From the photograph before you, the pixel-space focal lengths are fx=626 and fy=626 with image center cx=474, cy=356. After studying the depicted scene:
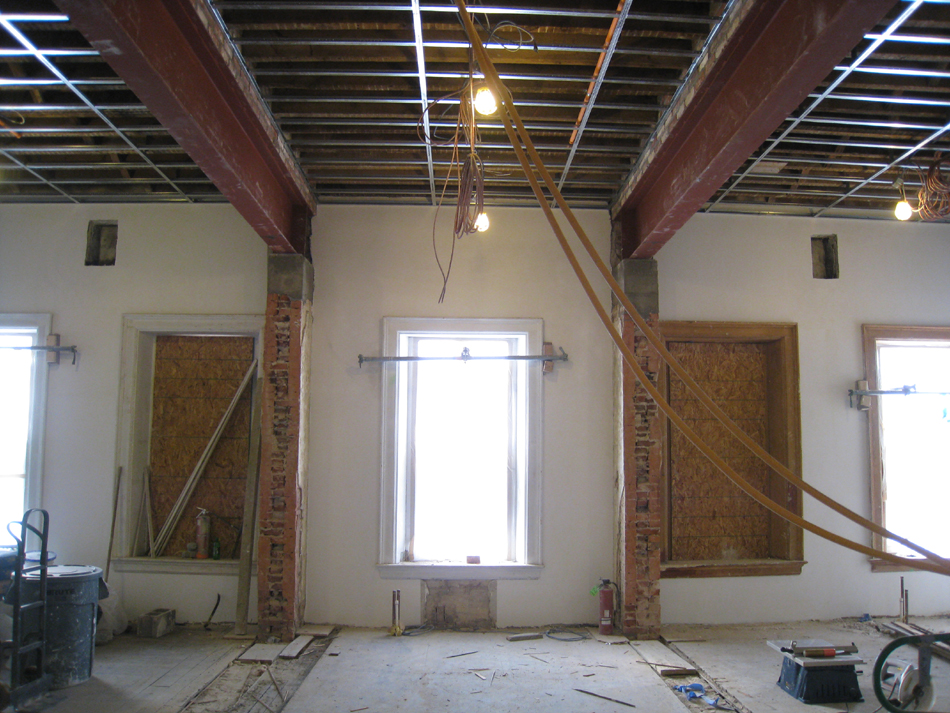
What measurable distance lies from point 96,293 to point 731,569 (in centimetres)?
552

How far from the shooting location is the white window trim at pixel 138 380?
4.91 metres

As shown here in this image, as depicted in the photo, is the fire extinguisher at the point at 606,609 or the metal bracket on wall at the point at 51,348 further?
the metal bracket on wall at the point at 51,348

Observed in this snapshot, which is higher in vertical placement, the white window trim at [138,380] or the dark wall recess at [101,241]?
the dark wall recess at [101,241]

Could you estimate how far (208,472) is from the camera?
16.6 ft

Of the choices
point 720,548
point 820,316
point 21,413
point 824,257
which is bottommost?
point 720,548

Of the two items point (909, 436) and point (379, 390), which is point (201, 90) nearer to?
point (379, 390)

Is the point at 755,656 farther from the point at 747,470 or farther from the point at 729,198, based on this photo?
the point at 729,198

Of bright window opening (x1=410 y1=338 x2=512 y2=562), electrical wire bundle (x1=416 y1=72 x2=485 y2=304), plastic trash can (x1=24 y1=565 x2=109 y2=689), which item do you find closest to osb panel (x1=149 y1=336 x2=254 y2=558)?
plastic trash can (x1=24 y1=565 x2=109 y2=689)

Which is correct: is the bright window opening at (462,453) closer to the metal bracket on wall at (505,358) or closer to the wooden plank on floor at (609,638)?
the metal bracket on wall at (505,358)

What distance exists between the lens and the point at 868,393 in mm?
5125

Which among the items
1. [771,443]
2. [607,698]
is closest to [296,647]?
[607,698]

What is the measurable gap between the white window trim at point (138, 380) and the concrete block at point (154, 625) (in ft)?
1.59

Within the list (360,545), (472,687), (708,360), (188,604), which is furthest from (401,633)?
(708,360)

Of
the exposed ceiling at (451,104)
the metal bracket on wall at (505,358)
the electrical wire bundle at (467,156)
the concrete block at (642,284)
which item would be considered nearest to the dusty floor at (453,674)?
the metal bracket on wall at (505,358)
